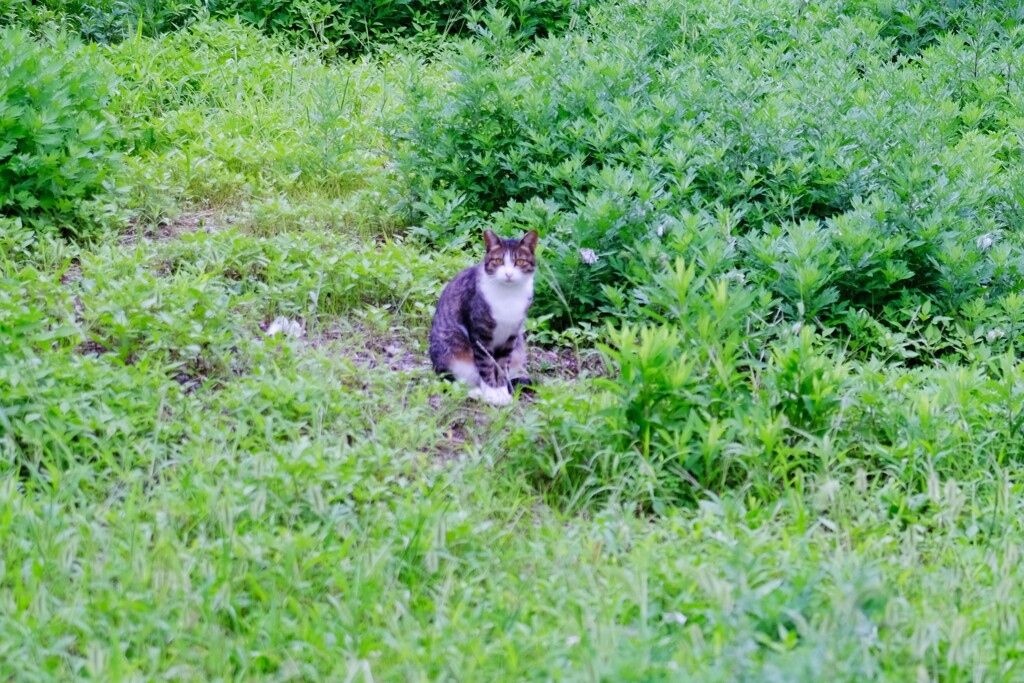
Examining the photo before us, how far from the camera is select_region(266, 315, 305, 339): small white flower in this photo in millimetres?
5328

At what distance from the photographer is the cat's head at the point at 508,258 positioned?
5246 millimetres

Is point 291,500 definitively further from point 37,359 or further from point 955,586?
point 955,586

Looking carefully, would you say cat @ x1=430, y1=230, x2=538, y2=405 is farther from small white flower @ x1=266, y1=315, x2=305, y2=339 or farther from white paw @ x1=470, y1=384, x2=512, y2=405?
small white flower @ x1=266, y1=315, x2=305, y2=339

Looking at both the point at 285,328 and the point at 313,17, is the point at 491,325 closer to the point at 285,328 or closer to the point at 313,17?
the point at 285,328

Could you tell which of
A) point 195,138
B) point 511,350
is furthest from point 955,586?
point 195,138

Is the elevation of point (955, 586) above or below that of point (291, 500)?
above

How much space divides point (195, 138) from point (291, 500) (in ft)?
14.0

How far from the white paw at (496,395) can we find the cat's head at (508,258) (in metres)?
0.52

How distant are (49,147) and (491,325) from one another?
9.29 feet

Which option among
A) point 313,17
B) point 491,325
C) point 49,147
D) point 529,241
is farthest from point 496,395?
point 313,17

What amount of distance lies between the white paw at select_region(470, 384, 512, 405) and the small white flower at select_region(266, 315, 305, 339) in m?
0.93

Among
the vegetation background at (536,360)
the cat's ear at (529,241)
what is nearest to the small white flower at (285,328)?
the vegetation background at (536,360)

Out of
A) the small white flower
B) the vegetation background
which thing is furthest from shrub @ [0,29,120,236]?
the small white flower

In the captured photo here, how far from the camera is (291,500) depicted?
3908mm
